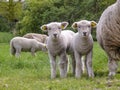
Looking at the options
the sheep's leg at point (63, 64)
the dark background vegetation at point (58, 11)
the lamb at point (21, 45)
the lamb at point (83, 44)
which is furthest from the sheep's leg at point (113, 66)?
the dark background vegetation at point (58, 11)

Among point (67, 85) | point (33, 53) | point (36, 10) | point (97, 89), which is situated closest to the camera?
point (97, 89)

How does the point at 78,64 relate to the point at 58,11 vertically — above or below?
below

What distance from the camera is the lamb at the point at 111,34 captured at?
9227 millimetres

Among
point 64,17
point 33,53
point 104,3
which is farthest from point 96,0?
point 33,53

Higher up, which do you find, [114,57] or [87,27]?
[87,27]

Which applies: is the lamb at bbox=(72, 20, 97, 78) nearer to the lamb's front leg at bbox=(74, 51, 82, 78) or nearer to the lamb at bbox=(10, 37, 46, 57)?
the lamb's front leg at bbox=(74, 51, 82, 78)

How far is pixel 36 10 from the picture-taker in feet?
155

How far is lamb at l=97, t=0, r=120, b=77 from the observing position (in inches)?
363

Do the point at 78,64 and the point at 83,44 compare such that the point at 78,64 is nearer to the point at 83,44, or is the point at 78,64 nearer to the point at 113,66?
the point at 83,44

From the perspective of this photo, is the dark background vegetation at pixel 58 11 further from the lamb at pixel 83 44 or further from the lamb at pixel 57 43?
the lamb at pixel 83 44

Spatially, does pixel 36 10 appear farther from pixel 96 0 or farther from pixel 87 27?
pixel 87 27

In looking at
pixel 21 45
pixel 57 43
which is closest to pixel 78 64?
pixel 57 43

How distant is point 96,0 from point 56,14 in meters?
4.74

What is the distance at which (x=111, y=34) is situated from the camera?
9.27 meters
